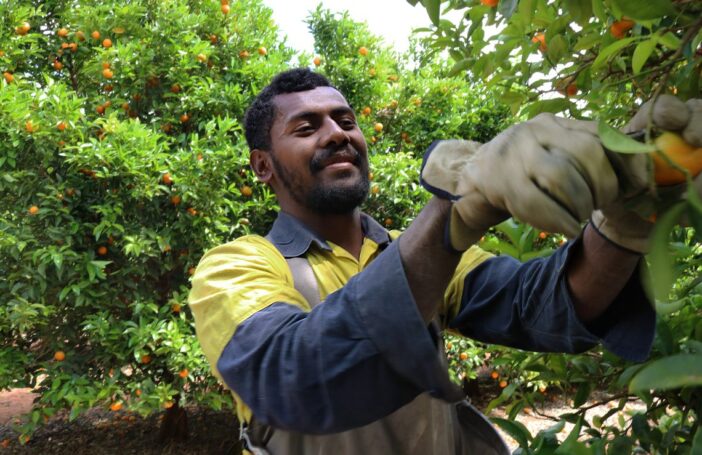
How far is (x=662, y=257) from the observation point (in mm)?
659

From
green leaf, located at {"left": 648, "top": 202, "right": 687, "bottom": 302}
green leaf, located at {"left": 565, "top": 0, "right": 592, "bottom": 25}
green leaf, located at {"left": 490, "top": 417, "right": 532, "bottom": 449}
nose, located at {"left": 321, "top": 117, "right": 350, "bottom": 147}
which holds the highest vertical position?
green leaf, located at {"left": 565, "top": 0, "right": 592, "bottom": 25}

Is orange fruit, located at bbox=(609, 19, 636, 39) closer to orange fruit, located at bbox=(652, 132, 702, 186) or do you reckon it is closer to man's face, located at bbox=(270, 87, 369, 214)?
orange fruit, located at bbox=(652, 132, 702, 186)

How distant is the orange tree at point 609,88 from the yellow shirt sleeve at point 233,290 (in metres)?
0.61

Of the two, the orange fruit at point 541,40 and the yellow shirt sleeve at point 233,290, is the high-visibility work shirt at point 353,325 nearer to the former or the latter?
the yellow shirt sleeve at point 233,290

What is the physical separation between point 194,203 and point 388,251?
11.0ft

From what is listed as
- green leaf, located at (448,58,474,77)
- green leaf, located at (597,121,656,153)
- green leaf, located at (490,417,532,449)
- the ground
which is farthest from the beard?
the ground

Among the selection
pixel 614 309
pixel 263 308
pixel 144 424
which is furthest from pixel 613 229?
pixel 144 424

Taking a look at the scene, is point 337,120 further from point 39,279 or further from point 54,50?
point 54,50

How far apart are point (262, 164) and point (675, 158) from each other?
4.62 ft

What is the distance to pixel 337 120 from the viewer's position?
1.88 metres

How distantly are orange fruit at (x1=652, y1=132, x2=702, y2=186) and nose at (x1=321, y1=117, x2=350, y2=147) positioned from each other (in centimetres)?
108

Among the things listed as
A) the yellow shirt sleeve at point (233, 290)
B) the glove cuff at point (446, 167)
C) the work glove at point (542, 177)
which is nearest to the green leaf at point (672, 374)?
the work glove at point (542, 177)

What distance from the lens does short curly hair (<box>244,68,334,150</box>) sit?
1.95 m

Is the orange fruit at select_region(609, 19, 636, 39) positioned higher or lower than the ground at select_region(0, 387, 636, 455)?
higher
